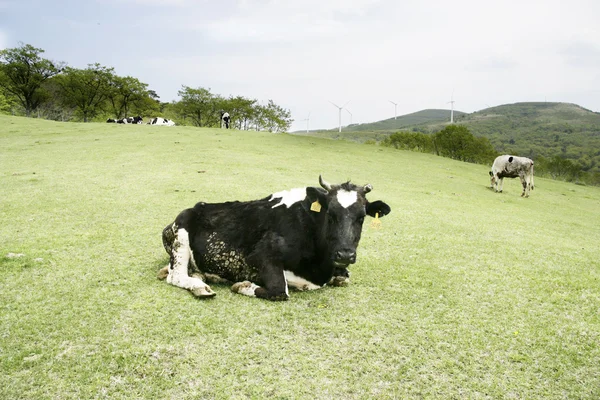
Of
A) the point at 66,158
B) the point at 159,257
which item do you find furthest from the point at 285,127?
the point at 159,257

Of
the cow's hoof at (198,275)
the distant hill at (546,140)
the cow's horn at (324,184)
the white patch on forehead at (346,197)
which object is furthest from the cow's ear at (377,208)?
the distant hill at (546,140)

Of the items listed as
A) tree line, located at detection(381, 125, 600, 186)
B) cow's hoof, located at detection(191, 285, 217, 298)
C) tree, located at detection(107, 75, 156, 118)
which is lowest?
cow's hoof, located at detection(191, 285, 217, 298)

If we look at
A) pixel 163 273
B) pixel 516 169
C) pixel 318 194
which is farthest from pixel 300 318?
pixel 516 169

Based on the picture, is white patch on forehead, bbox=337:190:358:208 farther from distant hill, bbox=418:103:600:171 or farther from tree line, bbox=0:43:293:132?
distant hill, bbox=418:103:600:171

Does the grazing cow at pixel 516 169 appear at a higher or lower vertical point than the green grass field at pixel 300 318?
higher

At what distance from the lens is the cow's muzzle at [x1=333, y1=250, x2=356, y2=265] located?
452 centimetres

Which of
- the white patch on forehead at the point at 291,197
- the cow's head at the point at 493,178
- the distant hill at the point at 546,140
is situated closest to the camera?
the white patch on forehead at the point at 291,197

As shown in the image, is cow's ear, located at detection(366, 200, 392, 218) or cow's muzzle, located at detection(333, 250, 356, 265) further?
cow's ear, located at detection(366, 200, 392, 218)

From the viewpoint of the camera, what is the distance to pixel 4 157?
18.0 metres

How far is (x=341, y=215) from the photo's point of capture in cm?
488

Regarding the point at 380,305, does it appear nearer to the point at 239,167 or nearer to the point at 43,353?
the point at 43,353

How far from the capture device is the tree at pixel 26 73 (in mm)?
49000

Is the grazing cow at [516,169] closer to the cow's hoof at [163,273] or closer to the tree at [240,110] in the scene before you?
the cow's hoof at [163,273]

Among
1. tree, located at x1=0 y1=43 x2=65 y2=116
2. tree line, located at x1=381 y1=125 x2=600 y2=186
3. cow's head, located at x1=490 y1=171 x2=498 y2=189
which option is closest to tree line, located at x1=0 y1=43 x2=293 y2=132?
tree, located at x1=0 y1=43 x2=65 y2=116
